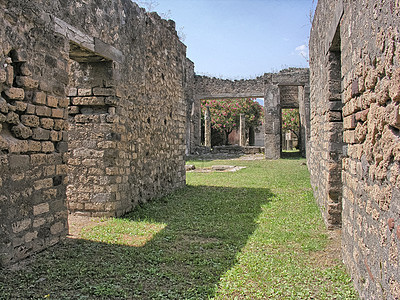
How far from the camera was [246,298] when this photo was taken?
A: 9.87 ft

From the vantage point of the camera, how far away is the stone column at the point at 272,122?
1936 centimetres

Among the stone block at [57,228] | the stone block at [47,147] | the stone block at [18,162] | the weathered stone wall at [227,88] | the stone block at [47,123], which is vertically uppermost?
the weathered stone wall at [227,88]

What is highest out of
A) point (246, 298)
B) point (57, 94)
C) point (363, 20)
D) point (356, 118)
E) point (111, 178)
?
point (363, 20)

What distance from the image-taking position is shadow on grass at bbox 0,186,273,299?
3121 mm

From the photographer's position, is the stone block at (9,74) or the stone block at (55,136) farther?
the stone block at (55,136)

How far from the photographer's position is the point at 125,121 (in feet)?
20.2

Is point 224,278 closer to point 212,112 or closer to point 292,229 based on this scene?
point 292,229

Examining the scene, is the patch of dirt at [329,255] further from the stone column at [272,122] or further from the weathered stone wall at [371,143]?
the stone column at [272,122]

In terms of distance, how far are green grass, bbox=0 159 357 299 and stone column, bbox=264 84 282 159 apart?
13.0 metres

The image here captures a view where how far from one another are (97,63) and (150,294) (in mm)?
4070

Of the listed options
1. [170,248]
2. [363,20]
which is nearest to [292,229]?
[170,248]

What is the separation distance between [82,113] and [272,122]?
1497cm

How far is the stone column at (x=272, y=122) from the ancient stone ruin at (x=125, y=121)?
39.4 ft

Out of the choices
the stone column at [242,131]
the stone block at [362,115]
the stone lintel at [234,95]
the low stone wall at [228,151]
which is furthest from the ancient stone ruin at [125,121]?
the stone column at [242,131]
